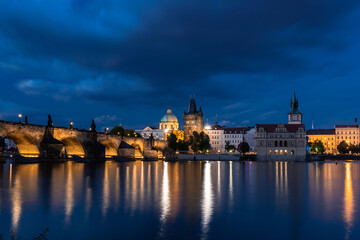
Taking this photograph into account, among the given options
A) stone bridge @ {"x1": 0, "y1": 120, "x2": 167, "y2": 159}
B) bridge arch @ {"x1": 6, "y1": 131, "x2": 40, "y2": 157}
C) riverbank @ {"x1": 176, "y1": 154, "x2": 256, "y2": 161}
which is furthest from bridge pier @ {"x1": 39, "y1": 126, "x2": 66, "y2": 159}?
riverbank @ {"x1": 176, "y1": 154, "x2": 256, "y2": 161}

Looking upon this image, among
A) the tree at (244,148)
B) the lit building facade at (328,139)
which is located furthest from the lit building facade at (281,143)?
the lit building facade at (328,139)

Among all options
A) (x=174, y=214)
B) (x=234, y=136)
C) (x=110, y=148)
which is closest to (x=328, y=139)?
(x=234, y=136)

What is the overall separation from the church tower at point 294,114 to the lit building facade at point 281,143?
44.6m

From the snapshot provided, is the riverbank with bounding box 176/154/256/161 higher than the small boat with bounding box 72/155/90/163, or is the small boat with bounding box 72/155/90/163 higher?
the small boat with bounding box 72/155/90/163

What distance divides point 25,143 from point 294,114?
14457 cm

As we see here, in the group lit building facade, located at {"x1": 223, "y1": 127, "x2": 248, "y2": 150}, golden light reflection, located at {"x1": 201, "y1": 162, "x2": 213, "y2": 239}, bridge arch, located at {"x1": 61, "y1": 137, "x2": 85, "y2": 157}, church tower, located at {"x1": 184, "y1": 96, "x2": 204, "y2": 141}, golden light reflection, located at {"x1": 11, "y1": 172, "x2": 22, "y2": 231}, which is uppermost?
church tower, located at {"x1": 184, "y1": 96, "x2": 204, "y2": 141}

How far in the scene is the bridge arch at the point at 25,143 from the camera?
5619 centimetres

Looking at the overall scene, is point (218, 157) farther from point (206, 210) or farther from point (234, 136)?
point (206, 210)

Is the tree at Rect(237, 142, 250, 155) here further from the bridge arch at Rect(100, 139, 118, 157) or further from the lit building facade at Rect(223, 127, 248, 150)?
the bridge arch at Rect(100, 139, 118, 157)

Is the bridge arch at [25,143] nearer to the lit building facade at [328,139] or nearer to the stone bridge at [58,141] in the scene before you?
the stone bridge at [58,141]

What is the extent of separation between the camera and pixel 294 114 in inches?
6914

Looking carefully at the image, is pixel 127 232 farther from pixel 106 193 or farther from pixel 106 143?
pixel 106 143

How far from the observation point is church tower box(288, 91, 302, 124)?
174288 mm

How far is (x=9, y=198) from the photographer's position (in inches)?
741
